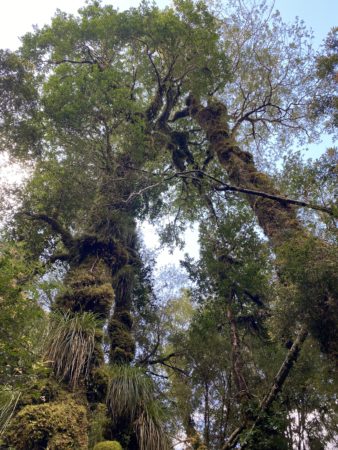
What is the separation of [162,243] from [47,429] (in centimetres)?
749

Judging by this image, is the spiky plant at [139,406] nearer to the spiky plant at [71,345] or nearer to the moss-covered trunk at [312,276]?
the spiky plant at [71,345]

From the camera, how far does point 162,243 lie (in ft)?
36.7

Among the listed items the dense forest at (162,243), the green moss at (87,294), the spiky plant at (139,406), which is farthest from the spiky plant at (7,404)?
the green moss at (87,294)

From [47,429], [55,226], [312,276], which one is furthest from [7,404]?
[55,226]

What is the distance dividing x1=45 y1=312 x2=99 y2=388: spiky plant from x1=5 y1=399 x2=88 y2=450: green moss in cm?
61

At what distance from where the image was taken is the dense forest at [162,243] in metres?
4.29

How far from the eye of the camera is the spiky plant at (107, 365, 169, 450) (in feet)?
16.1

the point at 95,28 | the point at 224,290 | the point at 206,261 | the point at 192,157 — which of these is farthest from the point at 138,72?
the point at 224,290

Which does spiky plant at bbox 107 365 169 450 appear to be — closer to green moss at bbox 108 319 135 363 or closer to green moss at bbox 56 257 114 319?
green moss at bbox 108 319 135 363

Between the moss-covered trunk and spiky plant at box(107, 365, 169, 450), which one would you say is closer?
the moss-covered trunk

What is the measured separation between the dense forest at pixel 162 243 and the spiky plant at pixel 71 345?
25 millimetres

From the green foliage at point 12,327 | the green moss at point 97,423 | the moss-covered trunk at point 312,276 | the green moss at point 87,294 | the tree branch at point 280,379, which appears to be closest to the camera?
the green foliage at point 12,327

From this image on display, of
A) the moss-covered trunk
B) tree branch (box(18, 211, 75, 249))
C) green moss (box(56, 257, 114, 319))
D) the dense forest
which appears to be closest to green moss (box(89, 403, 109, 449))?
the dense forest

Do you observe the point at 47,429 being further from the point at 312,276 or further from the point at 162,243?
the point at 162,243
